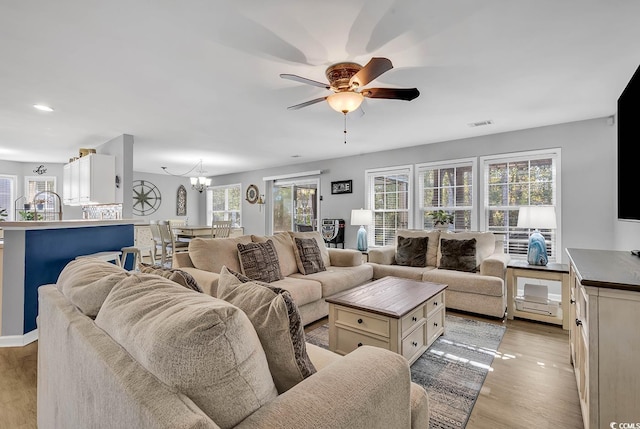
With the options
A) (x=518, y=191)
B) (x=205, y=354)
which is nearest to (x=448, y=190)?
(x=518, y=191)

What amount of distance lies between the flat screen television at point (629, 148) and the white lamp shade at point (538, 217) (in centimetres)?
125

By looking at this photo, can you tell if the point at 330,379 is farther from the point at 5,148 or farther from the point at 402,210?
the point at 5,148

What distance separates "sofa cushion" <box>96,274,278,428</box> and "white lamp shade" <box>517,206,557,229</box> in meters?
3.76

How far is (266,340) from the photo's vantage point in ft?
3.06

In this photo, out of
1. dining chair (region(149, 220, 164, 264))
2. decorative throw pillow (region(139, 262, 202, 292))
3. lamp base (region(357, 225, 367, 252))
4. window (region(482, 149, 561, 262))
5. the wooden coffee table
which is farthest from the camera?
dining chair (region(149, 220, 164, 264))

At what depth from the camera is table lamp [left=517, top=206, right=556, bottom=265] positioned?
135 inches

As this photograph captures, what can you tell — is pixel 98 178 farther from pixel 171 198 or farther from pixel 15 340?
pixel 171 198

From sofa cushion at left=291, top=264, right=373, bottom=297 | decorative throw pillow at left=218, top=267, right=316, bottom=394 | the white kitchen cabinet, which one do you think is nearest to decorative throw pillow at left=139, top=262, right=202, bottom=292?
decorative throw pillow at left=218, top=267, right=316, bottom=394

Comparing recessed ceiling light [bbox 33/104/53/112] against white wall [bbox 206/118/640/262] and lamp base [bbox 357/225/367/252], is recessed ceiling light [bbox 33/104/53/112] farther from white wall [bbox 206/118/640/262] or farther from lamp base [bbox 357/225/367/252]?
white wall [bbox 206/118/640/262]

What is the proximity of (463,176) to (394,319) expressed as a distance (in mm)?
3613

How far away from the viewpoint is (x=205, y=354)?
0.65 metres

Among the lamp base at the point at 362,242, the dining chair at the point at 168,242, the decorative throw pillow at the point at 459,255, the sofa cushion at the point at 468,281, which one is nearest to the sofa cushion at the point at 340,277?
the sofa cushion at the point at 468,281

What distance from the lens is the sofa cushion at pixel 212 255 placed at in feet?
9.85

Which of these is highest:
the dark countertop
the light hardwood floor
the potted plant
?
the potted plant
